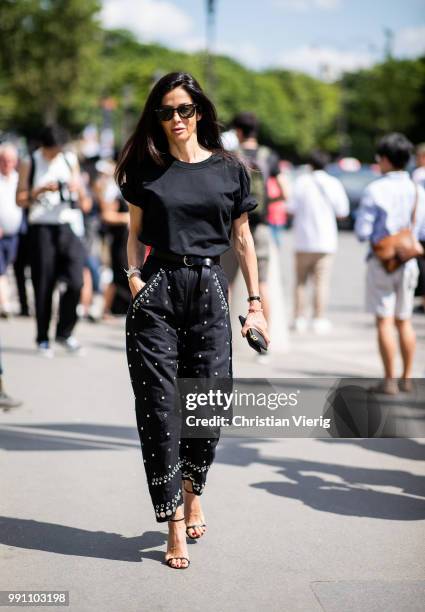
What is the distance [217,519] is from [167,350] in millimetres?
1044

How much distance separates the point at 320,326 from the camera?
38.0ft

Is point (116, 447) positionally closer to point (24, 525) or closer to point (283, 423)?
point (24, 525)

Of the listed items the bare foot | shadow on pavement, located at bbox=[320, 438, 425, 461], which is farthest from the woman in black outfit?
shadow on pavement, located at bbox=[320, 438, 425, 461]

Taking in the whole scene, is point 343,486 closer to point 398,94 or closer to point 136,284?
point 136,284

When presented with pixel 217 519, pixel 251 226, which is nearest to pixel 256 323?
pixel 217 519

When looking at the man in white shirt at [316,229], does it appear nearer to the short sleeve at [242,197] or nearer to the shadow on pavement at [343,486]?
the shadow on pavement at [343,486]

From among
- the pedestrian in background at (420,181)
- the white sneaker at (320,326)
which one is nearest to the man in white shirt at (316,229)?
the white sneaker at (320,326)

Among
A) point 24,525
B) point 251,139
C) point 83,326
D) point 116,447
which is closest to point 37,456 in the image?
point 116,447

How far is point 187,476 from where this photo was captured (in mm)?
4332

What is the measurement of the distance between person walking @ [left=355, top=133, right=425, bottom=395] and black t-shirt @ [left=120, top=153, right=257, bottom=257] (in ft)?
11.3

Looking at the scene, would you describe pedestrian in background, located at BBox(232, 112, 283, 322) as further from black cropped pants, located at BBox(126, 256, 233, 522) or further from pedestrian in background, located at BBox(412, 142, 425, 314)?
black cropped pants, located at BBox(126, 256, 233, 522)

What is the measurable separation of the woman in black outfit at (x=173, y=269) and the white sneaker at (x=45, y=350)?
16.7 ft

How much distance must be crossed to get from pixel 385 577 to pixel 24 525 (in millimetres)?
1609

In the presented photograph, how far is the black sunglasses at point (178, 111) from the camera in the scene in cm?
413
